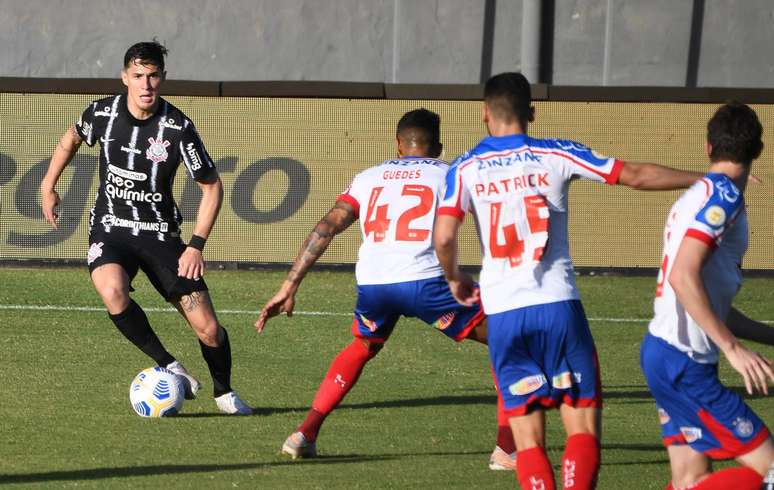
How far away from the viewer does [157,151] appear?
854 centimetres

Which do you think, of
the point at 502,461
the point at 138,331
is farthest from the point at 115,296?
the point at 502,461

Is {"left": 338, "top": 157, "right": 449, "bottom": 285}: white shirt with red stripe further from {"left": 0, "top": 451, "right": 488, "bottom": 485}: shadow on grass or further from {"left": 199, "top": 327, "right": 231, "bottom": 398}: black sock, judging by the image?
{"left": 199, "top": 327, "right": 231, "bottom": 398}: black sock

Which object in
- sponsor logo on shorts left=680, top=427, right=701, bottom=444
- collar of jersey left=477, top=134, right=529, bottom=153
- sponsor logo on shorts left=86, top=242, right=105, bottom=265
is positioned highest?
collar of jersey left=477, top=134, right=529, bottom=153

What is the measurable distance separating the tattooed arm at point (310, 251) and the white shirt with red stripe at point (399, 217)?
A: 0.26 feet

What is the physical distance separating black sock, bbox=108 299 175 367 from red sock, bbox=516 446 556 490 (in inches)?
142

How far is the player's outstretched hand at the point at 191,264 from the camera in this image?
27.1 ft

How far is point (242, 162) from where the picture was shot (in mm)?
16031

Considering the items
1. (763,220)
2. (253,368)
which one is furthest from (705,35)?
(253,368)

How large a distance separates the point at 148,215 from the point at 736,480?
176 inches

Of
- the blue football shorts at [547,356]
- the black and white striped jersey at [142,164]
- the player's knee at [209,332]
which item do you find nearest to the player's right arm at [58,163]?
A: the black and white striped jersey at [142,164]

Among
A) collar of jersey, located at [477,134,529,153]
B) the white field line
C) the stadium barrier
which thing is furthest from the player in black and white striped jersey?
the stadium barrier

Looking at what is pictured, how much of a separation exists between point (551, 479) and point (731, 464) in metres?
2.20

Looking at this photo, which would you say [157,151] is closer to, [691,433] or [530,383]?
[530,383]

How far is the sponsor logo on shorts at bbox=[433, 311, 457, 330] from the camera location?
7.46 metres
